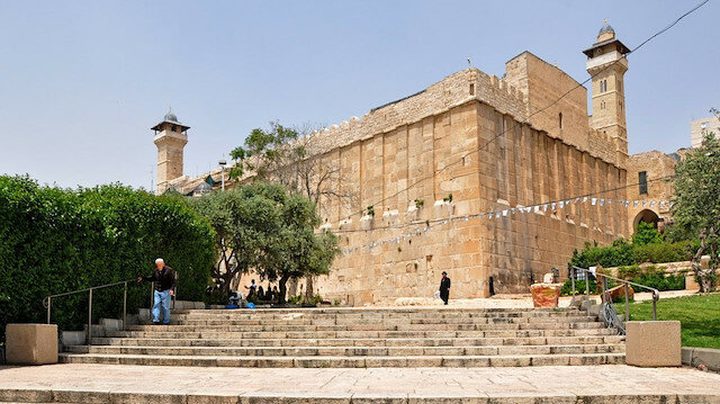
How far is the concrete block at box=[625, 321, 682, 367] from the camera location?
9.25m

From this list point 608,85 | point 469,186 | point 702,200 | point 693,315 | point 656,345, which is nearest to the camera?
point 656,345

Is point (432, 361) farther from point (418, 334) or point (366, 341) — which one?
point (418, 334)

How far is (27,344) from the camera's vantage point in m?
10.6

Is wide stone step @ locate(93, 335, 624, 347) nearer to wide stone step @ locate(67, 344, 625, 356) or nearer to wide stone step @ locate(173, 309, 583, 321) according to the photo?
wide stone step @ locate(67, 344, 625, 356)

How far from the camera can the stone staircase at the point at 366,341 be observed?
9898 millimetres

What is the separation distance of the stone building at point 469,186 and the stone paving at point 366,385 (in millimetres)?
16886

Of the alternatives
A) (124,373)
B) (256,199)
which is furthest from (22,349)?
(256,199)

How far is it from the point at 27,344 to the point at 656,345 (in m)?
9.04

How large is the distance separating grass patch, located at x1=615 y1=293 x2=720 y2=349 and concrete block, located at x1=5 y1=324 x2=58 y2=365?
9494 mm

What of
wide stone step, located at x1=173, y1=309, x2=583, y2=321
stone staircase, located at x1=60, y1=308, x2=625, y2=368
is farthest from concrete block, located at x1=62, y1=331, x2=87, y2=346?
wide stone step, located at x1=173, y1=309, x2=583, y2=321

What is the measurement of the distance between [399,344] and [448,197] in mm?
16496

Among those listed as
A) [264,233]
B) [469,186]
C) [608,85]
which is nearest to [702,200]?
[469,186]

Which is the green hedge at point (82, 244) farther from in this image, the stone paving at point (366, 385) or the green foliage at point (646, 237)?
the green foliage at point (646, 237)

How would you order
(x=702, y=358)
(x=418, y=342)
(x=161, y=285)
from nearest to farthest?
1. (x=702, y=358)
2. (x=418, y=342)
3. (x=161, y=285)
